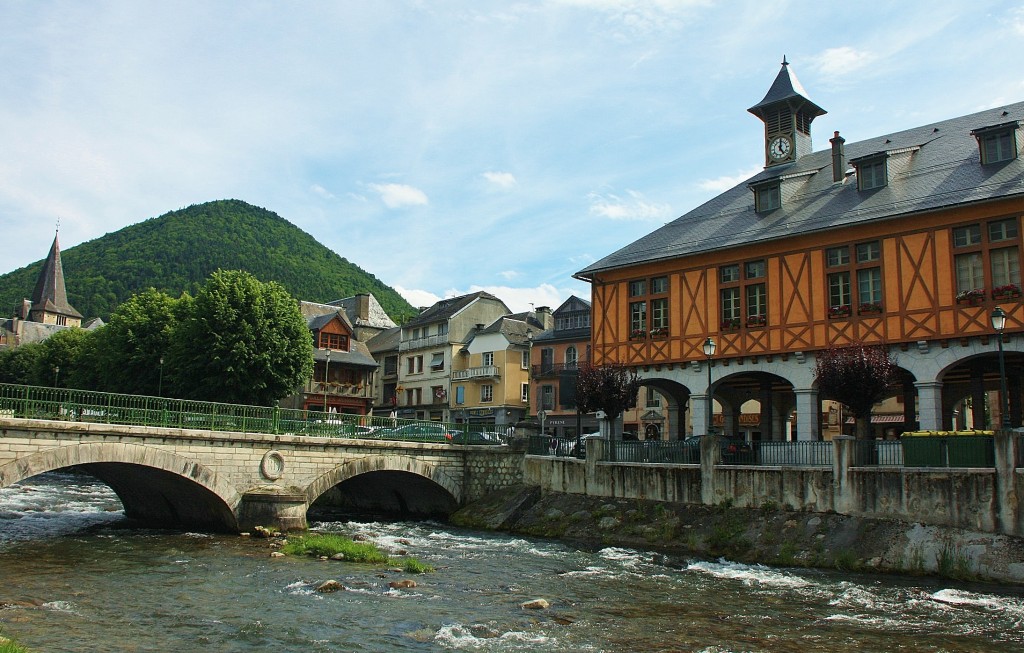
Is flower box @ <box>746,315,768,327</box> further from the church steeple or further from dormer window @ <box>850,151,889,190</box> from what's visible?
the church steeple

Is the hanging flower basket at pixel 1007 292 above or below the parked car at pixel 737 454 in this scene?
above

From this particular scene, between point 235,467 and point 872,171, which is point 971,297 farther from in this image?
point 235,467

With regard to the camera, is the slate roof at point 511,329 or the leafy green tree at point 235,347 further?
the slate roof at point 511,329

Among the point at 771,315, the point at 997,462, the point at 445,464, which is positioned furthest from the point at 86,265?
the point at 997,462

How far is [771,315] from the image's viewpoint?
2853 cm

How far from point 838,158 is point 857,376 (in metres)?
10.9

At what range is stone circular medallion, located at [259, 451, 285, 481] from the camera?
26.4 m

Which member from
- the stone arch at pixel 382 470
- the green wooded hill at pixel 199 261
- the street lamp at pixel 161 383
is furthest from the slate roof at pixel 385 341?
the stone arch at pixel 382 470

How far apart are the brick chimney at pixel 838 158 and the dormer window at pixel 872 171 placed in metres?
1.69

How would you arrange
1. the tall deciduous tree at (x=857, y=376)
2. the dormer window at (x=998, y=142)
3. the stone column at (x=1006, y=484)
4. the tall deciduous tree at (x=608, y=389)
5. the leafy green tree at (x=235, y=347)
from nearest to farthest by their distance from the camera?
the stone column at (x=1006, y=484) → the tall deciduous tree at (x=857, y=376) → the dormer window at (x=998, y=142) → the tall deciduous tree at (x=608, y=389) → the leafy green tree at (x=235, y=347)

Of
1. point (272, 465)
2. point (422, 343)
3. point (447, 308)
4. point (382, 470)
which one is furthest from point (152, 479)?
point (447, 308)

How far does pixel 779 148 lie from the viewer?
1405 inches

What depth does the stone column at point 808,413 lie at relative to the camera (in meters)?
27.4

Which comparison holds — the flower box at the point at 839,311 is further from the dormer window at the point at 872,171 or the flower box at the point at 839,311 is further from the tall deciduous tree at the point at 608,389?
the tall deciduous tree at the point at 608,389
